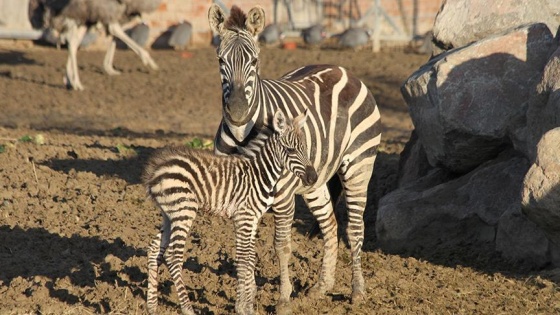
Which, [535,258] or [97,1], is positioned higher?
[97,1]

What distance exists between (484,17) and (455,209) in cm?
202

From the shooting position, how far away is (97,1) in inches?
760

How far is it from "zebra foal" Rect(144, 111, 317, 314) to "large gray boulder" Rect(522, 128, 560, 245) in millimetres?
1685

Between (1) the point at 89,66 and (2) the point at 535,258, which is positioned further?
(1) the point at 89,66

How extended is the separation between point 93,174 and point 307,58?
37.6ft

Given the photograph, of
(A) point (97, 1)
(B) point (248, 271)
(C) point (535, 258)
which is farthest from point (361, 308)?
(A) point (97, 1)

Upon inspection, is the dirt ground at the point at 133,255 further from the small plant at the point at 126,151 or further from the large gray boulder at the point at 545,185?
the large gray boulder at the point at 545,185

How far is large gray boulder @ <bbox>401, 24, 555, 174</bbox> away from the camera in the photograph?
8.77 metres

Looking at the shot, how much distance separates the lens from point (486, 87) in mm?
8836

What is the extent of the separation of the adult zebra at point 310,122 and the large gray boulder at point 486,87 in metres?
0.87

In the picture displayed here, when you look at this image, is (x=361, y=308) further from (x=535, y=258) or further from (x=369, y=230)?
(x=369, y=230)

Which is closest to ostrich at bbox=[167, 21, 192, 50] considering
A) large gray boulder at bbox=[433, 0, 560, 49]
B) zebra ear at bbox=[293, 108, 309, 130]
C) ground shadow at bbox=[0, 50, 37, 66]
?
ground shadow at bbox=[0, 50, 37, 66]

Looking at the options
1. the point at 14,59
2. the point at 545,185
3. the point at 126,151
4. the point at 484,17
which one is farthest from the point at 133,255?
the point at 14,59

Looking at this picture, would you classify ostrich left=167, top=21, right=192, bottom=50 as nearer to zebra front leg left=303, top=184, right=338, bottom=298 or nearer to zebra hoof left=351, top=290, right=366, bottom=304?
zebra front leg left=303, top=184, right=338, bottom=298
